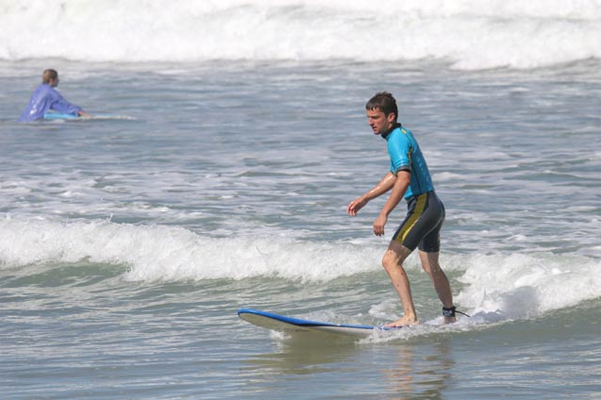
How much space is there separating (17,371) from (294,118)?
12615mm

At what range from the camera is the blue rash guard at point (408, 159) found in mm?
8055

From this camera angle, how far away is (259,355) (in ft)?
26.7

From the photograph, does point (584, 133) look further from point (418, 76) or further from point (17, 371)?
point (17, 371)

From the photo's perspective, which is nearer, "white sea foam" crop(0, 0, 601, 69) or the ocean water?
the ocean water

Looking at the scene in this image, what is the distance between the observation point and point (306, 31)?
100ft

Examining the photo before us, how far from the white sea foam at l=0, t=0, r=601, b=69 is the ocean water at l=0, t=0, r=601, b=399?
0.47 ft

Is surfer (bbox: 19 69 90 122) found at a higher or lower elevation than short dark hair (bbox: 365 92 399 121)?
lower

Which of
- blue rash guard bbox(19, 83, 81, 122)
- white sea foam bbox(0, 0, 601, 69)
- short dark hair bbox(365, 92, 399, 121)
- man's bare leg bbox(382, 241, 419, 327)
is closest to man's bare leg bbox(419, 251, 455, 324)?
man's bare leg bbox(382, 241, 419, 327)

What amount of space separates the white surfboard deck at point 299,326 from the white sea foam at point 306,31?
60.3 ft

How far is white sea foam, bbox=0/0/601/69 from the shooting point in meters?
27.2

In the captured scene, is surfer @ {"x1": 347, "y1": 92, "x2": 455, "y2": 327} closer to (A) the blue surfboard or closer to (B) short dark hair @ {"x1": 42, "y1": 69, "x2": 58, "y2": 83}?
(A) the blue surfboard

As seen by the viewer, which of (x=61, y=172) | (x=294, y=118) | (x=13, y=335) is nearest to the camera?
(x=13, y=335)

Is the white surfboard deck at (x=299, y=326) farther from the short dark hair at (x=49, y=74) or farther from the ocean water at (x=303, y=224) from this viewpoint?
the short dark hair at (x=49, y=74)

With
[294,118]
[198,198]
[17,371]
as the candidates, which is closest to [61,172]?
[198,198]
